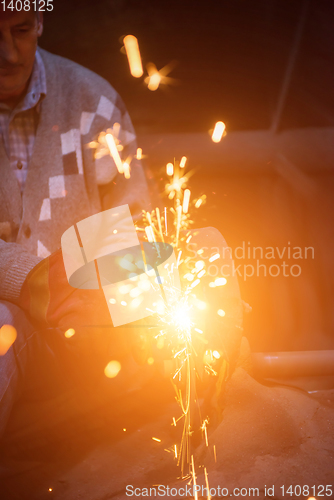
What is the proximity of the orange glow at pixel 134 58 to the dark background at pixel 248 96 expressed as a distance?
32mm

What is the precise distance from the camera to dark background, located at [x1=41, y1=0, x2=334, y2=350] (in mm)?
1762

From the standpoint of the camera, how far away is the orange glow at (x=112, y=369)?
98cm

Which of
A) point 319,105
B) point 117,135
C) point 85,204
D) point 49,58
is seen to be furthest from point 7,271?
point 319,105

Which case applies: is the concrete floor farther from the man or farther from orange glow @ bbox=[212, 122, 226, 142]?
orange glow @ bbox=[212, 122, 226, 142]

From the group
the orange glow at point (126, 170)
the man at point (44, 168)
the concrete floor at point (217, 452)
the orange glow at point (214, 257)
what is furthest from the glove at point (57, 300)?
the orange glow at point (126, 170)

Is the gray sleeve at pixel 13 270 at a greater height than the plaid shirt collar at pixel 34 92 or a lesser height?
lesser

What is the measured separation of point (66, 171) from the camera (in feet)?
4.55

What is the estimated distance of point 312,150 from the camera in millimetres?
1980

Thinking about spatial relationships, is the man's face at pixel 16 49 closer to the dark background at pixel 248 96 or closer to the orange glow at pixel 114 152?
the orange glow at pixel 114 152

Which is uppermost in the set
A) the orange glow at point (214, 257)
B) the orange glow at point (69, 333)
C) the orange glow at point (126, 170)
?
the orange glow at point (126, 170)

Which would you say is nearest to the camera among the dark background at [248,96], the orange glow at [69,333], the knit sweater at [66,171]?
the orange glow at [69,333]

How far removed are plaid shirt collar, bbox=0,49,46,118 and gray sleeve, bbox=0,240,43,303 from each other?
63cm

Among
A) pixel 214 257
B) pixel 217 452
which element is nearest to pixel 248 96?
pixel 214 257

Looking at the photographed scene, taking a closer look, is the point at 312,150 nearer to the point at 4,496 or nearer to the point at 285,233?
the point at 285,233
